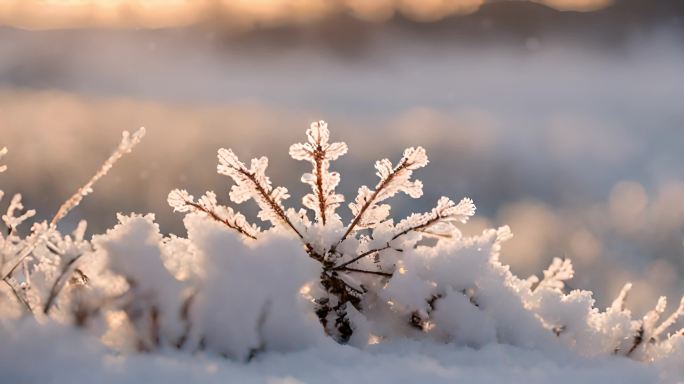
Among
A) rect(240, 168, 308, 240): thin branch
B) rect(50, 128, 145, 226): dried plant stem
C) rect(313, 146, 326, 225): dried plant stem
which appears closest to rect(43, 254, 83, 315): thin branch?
rect(50, 128, 145, 226): dried plant stem

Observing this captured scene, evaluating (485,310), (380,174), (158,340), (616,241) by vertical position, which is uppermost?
(616,241)

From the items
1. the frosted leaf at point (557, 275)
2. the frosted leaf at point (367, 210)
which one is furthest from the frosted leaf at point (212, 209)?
the frosted leaf at point (557, 275)

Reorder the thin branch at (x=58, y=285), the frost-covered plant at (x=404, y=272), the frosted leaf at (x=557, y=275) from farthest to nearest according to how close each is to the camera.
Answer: the frosted leaf at (x=557, y=275) < the frost-covered plant at (x=404, y=272) < the thin branch at (x=58, y=285)

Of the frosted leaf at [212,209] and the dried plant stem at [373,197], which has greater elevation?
the dried plant stem at [373,197]

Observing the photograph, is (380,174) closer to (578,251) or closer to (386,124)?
(578,251)

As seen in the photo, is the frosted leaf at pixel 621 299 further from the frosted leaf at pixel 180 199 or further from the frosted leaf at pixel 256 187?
the frosted leaf at pixel 180 199

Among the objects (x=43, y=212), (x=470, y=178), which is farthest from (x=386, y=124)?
(x=43, y=212)

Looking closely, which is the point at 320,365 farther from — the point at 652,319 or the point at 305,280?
the point at 652,319
